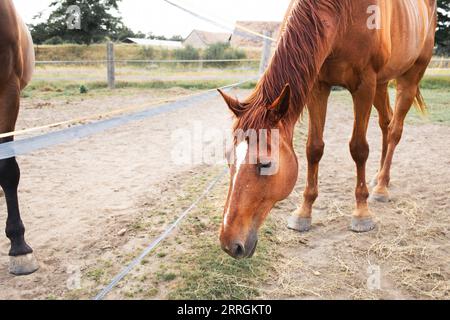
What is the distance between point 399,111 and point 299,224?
6.23 feet

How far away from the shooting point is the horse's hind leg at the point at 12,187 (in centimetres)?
216

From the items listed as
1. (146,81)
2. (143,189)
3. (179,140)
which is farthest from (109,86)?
(143,189)

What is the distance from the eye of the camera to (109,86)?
11.9m

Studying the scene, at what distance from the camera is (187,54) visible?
862 inches

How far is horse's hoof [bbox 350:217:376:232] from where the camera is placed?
9.47 feet

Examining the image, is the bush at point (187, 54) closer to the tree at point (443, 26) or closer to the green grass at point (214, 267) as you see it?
the tree at point (443, 26)

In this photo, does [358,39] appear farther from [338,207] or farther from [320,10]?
[338,207]

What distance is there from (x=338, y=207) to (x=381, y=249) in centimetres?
74

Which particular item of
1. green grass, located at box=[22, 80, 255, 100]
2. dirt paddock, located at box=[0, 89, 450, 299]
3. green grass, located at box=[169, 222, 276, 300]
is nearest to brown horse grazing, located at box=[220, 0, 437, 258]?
dirt paddock, located at box=[0, 89, 450, 299]

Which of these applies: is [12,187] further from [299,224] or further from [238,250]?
[299,224]

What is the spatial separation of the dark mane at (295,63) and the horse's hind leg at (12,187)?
1.44 m

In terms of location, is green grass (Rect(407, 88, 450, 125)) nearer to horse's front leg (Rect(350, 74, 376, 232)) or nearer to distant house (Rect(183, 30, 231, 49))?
horse's front leg (Rect(350, 74, 376, 232))

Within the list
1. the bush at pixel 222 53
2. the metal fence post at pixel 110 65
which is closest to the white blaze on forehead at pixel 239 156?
the metal fence post at pixel 110 65

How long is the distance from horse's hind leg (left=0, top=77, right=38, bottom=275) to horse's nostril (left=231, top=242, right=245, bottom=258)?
1437mm
